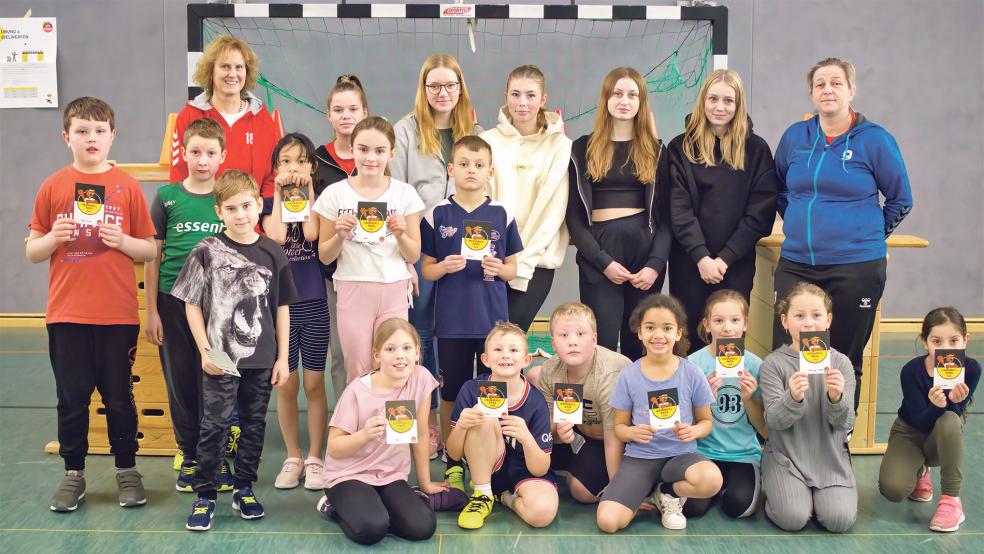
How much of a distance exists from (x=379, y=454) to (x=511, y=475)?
0.57m

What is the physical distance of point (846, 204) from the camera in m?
4.05

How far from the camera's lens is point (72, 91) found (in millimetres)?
7285

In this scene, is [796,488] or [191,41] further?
[191,41]

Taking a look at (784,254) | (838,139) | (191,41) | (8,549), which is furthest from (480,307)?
(191,41)

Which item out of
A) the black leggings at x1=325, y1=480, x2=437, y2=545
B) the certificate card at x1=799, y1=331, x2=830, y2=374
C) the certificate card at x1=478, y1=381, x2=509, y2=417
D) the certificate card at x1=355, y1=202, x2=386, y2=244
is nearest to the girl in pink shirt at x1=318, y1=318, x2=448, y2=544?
the black leggings at x1=325, y1=480, x2=437, y2=545

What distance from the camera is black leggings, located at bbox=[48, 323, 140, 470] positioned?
380 cm

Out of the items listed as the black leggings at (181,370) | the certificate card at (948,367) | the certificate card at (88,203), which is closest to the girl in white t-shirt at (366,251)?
the black leggings at (181,370)

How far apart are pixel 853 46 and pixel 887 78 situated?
0.37m

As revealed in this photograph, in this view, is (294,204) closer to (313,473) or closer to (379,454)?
(379,454)

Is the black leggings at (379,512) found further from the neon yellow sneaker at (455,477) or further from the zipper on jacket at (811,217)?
the zipper on jacket at (811,217)

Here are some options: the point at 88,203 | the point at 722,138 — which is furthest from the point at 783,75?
the point at 88,203

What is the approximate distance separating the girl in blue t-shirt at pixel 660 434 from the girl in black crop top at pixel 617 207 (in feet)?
1.67

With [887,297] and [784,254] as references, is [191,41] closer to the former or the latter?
[784,254]

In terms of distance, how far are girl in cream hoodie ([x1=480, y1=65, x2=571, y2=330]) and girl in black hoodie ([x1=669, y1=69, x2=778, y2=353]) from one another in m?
0.55
